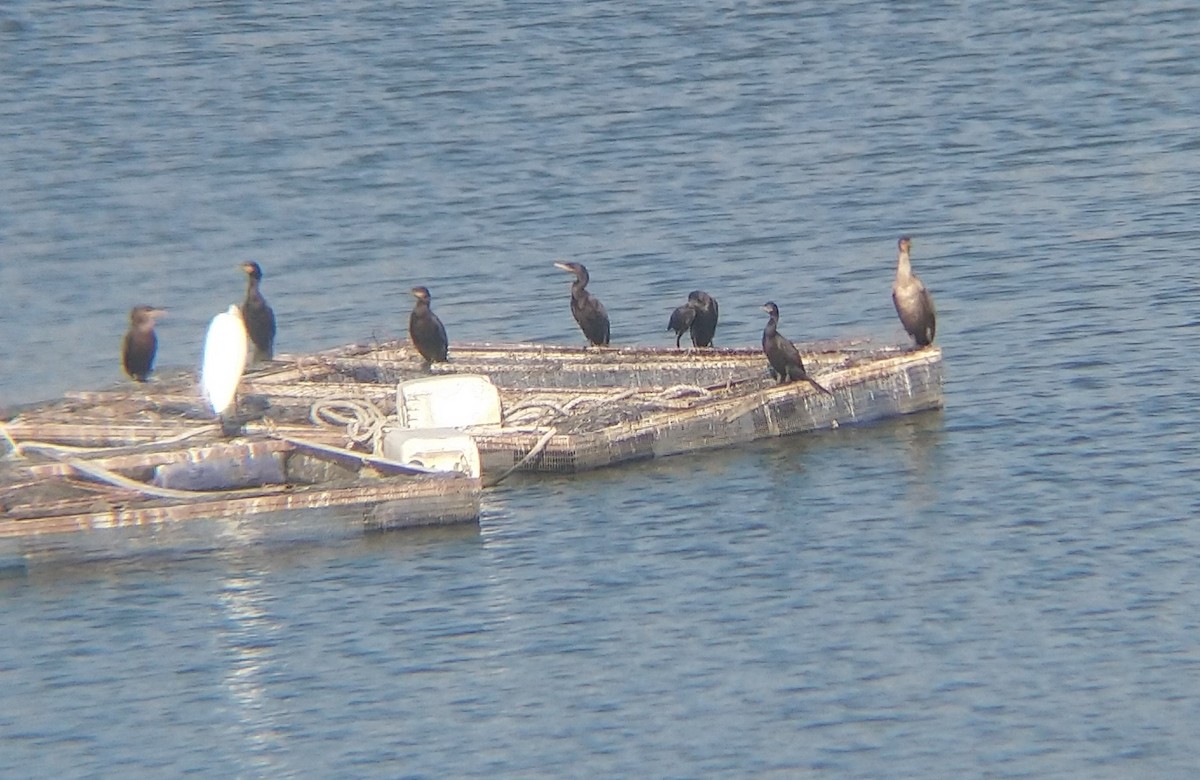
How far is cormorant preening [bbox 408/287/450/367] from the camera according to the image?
18.9 metres

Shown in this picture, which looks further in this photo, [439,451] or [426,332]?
[426,332]

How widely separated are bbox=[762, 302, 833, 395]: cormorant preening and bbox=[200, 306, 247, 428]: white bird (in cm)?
363

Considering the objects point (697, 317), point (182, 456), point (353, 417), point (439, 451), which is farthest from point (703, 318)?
point (182, 456)

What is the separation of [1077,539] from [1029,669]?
225 centimetres

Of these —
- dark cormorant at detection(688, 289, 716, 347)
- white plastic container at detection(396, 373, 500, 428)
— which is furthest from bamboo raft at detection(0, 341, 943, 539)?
dark cormorant at detection(688, 289, 716, 347)

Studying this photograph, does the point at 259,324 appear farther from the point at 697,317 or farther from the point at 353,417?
the point at 697,317

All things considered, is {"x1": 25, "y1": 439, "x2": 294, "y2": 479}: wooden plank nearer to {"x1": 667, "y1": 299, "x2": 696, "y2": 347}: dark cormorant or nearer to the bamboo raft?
the bamboo raft

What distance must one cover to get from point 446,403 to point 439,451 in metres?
1.25

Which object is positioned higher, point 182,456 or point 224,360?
point 224,360

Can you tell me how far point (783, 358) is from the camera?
57.2ft

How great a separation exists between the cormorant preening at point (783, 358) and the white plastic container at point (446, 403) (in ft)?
6.40

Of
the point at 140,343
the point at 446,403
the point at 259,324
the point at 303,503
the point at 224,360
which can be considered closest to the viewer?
the point at 303,503

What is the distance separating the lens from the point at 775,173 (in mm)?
27750

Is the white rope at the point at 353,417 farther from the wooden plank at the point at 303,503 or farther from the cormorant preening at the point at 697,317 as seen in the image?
the cormorant preening at the point at 697,317
